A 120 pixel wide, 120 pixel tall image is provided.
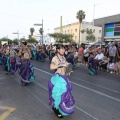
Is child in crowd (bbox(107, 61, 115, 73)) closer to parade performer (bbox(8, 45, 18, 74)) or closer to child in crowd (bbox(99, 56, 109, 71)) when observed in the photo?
child in crowd (bbox(99, 56, 109, 71))

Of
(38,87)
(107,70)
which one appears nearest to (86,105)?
(38,87)

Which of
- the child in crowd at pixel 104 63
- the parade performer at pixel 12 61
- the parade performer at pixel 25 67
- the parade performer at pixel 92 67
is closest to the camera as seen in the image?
the parade performer at pixel 25 67

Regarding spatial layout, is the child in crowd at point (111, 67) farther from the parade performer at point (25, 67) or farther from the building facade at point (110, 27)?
the building facade at point (110, 27)

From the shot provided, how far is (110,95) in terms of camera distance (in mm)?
8188

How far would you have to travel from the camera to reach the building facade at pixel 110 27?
27906mm

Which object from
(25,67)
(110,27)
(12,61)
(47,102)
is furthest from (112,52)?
(110,27)

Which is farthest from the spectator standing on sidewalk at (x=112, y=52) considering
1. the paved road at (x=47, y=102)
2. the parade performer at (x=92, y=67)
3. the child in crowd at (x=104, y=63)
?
the paved road at (x=47, y=102)

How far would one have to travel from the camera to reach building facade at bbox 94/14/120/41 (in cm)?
2791

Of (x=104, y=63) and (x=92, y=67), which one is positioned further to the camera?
(x=104, y=63)

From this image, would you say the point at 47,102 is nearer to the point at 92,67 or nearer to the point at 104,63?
the point at 92,67

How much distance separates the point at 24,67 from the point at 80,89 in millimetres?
2364

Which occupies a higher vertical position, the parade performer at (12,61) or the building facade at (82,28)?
the building facade at (82,28)

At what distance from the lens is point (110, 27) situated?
95.7 feet

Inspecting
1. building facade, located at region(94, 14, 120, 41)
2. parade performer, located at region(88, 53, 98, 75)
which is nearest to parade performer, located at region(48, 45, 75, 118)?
parade performer, located at region(88, 53, 98, 75)
